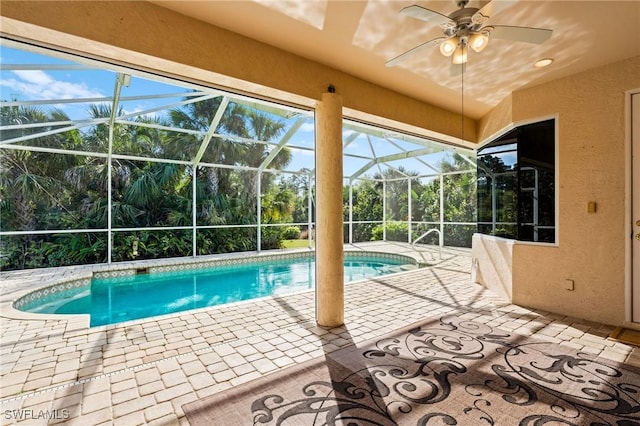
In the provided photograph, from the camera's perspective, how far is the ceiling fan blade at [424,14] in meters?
2.04

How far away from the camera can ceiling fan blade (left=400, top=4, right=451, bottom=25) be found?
6.71ft

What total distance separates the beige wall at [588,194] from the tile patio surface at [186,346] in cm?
32

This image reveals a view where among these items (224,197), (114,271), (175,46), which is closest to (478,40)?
(175,46)

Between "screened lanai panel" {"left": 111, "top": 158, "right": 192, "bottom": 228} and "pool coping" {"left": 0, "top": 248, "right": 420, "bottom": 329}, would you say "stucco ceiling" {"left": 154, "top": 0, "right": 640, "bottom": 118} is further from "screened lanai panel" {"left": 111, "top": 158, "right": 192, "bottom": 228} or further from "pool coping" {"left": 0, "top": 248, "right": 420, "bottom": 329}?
"screened lanai panel" {"left": 111, "top": 158, "right": 192, "bottom": 228}

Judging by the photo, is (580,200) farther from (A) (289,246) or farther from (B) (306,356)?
(A) (289,246)

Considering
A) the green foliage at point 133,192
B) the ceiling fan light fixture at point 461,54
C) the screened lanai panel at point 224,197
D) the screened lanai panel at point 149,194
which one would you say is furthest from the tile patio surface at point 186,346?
the screened lanai panel at point 224,197

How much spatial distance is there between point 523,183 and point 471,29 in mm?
2875

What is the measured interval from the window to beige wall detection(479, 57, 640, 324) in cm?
15

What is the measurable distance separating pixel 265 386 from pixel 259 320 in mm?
1435

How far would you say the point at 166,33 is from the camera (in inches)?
98.7

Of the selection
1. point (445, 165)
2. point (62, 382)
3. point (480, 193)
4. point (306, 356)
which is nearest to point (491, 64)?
point (480, 193)

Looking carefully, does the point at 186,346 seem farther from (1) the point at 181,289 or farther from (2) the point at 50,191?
(2) the point at 50,191

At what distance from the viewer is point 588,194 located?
3.73m

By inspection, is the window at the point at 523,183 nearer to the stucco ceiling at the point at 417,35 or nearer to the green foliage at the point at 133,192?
the stucco ceiling at the point at 417,35
